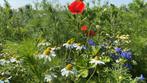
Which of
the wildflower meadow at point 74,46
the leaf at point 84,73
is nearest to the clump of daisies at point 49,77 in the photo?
the wildflower meadow at point 74,46

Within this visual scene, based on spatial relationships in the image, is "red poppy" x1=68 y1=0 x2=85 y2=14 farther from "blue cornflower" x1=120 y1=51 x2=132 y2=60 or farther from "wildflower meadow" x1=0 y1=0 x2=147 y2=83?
"blue cornflower" x1=120 y1=51 x2=132 y2=60

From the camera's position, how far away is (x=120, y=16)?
663cm

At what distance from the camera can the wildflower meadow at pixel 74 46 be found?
333 cm

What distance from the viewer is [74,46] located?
3.82 m

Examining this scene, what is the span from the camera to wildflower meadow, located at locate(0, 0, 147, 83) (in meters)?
3.33

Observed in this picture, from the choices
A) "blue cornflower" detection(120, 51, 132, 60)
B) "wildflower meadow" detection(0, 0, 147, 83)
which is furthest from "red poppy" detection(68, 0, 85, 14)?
"blue cornflower" detection(120, 51, 132, 60)

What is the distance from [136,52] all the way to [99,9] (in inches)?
84.7

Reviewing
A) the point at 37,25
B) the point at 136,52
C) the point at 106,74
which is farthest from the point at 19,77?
the point at 37,25

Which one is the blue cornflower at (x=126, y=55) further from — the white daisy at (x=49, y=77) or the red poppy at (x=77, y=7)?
the white daisy at (x=49, y=77)

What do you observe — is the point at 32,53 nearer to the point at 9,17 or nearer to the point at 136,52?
the point at 136,52

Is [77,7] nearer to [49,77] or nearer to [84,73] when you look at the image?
[84,73]

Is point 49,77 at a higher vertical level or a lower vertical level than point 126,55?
higher

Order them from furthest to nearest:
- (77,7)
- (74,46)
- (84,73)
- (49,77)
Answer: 1. (77,7)
2. (74,46)
3. (84,73)
4. (49,77)

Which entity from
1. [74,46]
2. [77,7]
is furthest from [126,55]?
[74,46]
